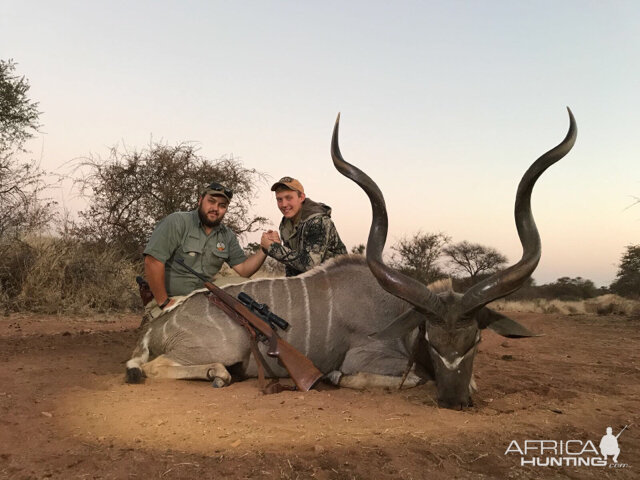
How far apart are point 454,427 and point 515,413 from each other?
1.83ft

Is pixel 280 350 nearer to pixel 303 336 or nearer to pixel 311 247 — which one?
pixel 303 336

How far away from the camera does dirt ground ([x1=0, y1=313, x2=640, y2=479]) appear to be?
6.81 feet

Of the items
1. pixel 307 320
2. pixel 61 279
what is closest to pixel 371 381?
pixel 307 320

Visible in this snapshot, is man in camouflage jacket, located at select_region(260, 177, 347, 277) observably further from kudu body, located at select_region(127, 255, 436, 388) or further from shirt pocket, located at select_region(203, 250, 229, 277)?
shirt pocket, located at select_region(203, 250, 229, 277)

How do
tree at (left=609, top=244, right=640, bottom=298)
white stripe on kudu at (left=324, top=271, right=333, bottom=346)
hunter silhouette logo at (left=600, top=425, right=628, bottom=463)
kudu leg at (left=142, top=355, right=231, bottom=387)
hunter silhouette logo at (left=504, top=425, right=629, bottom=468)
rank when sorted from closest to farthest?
hunter silhouette logo at (left=504, top=425, right=629, bottom=468) < hunter silhouette logo at (left=600, top=425, right=628, bottom=463) < kudu leg at (left=142, top=355, right=231, bottom=387) < white stripe on kudu at (left=324, top=271, right=333, bottom=346) < tree at (left=609, top=244, right=640, bottom=298)

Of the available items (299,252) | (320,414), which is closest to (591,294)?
(299,252)

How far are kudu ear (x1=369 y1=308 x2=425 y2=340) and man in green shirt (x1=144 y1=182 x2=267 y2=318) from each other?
179cm

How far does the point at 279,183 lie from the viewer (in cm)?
465

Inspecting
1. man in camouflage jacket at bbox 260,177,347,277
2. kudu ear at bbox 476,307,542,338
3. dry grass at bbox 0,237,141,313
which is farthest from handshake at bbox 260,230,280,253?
dry grass at bbox 0,237,141,313

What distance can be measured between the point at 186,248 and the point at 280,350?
1481 mm

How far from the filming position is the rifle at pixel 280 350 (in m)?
3.48

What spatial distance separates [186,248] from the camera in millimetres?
4492

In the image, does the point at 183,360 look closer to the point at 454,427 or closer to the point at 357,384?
the point at 357,384

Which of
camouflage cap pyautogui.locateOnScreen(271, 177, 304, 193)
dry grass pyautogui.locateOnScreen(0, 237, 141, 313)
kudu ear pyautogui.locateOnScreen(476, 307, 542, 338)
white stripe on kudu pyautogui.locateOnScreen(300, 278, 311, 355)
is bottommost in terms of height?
dry grass pyautogui.locateOnScreen(0, 237, 141, 313)
